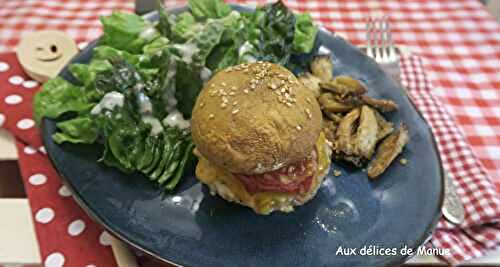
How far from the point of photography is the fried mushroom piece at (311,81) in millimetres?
2150

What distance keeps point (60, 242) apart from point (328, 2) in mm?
2453

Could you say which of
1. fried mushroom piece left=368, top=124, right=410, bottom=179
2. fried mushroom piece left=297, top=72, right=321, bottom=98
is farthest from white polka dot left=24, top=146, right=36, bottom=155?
fried mushroom piece left=368, top=124, right=410, bottom=179

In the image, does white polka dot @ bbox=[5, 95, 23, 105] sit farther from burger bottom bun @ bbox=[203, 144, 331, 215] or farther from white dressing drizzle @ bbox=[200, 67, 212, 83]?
burger bottom bun @ bbox=[203, 144, 331, 215]

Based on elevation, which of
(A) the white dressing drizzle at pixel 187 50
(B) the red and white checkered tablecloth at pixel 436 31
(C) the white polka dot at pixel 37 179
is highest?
(A) the white dressing drizzle at pixel 187 50

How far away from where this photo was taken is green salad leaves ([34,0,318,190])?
1.84 meters

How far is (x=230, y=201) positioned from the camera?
1.75 meters

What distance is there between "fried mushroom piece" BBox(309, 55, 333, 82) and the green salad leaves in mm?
96

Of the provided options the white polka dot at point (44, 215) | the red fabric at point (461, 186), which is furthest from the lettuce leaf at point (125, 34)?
the red fabric at point (461, 186)

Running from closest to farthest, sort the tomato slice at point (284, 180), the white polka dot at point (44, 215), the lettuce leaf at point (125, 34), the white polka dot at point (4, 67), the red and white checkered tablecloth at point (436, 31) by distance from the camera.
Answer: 1. the tomato slice at point (284, 180)
2. the white polka dot at point (44, 215)
3. the lettuce leaf at point (125, 34)
4. the white polka dot at point (4, 67)
5. the red and white checkered tablecloth at point (436, 31)

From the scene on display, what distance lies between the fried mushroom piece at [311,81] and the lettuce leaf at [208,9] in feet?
1.77

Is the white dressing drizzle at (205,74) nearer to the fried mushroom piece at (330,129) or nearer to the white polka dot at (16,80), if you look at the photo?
the fried mushroom piece at (330,129)

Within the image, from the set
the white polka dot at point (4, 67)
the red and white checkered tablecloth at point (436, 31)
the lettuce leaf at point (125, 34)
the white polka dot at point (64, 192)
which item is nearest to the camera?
the white polka dot at point (64, 192)

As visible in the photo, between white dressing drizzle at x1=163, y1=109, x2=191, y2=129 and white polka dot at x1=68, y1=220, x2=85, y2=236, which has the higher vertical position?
white dressing drizzle at x1=163, y1=109, x2=191, y2=129

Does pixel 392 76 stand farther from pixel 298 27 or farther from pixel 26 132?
pixel 26 132
